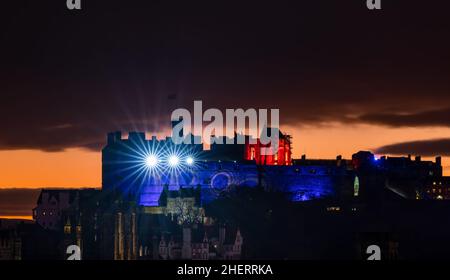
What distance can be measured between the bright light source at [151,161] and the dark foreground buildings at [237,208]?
0.10 metres

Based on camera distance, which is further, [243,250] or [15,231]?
[15,231]

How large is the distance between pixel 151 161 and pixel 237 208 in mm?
14369

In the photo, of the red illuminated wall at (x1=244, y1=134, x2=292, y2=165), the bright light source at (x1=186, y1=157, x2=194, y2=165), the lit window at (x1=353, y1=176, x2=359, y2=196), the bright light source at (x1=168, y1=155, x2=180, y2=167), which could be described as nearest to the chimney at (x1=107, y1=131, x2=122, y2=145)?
the bright light source at (x1=168, y1=155, x2=180, y2=167)

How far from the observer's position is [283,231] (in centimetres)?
10238

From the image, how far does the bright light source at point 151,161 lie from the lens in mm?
113812

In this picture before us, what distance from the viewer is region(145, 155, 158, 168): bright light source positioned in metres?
114

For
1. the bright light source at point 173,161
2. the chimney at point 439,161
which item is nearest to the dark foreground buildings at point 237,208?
the bright light source at point 173,161

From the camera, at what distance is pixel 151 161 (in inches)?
4488

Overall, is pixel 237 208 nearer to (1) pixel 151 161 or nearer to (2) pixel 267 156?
(1) pixel 151 161

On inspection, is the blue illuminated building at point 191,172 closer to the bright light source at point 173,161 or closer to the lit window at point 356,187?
the bright light source at point 173,161

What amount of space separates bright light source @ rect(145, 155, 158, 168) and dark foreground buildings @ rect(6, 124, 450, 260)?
10 cm
